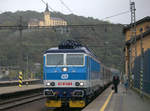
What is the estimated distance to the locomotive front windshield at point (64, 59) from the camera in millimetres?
12789

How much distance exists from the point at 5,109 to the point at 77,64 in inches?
172

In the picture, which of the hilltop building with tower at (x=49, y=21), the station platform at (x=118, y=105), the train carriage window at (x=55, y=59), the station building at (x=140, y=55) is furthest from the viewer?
the hilltop building with tower at (x=49, y=21)

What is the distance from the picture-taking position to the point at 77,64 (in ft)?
41.9

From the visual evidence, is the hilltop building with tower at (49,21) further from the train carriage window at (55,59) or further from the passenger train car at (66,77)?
the passenger train car at (66,77)

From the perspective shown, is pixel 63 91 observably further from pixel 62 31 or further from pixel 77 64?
pixel 62 31

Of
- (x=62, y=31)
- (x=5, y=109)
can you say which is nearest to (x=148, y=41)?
(x=62, y=31)

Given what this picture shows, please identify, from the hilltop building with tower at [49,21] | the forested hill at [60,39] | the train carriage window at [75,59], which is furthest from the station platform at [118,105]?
the hilltop building with tower at [49,21]

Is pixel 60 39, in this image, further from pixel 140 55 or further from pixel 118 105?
pixel 118 105

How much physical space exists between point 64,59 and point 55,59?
0.44 m

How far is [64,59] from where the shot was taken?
1291cm

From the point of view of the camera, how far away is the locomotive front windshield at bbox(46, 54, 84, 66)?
12.8 metres

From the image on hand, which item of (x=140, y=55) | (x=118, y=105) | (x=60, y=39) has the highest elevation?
(x=60, y=39)

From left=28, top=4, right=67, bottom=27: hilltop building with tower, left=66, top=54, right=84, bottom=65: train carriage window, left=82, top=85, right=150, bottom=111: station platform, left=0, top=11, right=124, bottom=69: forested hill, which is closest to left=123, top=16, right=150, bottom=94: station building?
left=82, top=85, right=150, bottom=111: station platform

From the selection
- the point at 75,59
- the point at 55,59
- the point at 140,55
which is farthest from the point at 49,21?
the point at 75,59
